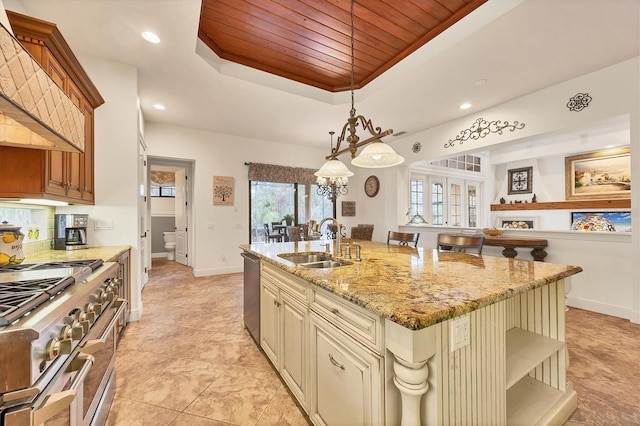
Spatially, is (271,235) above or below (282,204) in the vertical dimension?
below

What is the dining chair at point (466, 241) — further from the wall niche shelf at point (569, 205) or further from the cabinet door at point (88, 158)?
the wall niche shelf at point (569, 205)

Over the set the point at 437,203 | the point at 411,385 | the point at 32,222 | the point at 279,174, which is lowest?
the point at 411,385

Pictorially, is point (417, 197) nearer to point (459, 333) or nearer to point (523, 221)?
point (523, 221)

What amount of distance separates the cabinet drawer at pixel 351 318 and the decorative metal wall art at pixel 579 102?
149 inches

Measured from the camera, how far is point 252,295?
2348 millimetres

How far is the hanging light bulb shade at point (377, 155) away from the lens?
6.51 ft

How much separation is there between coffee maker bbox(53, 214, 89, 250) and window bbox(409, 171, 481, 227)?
5483mm

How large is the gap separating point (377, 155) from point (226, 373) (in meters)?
2.02

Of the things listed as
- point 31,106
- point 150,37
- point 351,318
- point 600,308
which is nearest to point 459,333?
point 351,318

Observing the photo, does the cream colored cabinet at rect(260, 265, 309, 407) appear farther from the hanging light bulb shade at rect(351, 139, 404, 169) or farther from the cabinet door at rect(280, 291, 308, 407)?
the hanging light bulb shade at rect(351, 139, 404, 169)

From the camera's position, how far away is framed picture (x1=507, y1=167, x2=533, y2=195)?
5797 mm

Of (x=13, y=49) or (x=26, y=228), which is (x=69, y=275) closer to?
(x=13, y=49)

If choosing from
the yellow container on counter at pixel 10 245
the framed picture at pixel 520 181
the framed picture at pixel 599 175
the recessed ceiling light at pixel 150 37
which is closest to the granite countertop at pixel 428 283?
the yellow container on counter at pixel 10 245

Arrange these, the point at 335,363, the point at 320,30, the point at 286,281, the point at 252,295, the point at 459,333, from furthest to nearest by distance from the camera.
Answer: the point at 320,30, the point at 252,295, the point at 286,281, the point at 335,363, the point at 459,333
